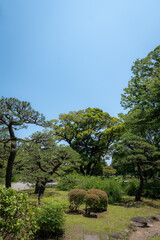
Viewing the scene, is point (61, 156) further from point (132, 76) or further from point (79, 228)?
point (132, 76)

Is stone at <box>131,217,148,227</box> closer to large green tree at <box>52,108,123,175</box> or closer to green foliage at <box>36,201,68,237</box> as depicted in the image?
green foliage at <box>36,201,68,237</box>

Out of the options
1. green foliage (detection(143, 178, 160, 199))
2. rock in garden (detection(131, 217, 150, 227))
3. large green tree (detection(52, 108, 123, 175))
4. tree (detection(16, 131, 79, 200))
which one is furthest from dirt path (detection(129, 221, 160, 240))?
large green tree (detection(52, 108, 123, 175))

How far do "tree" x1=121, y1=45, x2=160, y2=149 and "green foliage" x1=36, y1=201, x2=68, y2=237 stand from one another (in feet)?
30.8

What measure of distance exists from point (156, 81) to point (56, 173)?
9.25m

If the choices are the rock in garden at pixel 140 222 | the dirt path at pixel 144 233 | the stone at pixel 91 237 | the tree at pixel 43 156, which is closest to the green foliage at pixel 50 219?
the stone at pixel 91 237

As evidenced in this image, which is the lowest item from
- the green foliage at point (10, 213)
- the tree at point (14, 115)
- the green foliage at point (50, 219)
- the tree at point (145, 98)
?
the green foliage at point (50, 219)

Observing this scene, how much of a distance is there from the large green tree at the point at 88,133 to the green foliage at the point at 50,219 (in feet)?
49.0

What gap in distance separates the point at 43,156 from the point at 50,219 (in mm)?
3245

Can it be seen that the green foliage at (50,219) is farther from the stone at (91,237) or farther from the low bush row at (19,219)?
the stone at (91,237)

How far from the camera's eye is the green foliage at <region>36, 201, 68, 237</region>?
146 inches

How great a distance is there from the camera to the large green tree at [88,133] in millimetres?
19219

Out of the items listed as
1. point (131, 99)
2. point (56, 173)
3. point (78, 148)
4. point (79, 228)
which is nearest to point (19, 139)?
point (56, 173)

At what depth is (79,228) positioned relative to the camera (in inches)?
171

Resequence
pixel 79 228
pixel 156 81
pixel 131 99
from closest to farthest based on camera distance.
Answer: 1. pixel 79 228
2. pixel 156 81
3. pixel 131 99
